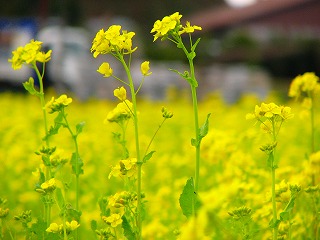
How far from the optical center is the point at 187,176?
14.0 ft

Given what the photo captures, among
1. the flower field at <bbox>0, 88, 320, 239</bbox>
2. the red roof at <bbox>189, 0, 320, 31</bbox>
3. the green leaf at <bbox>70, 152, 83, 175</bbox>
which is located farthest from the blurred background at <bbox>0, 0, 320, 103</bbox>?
the green leaf at <bbox>70, 152, 83, 175</bbox>

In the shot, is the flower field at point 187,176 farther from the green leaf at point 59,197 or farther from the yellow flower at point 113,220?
the yellow flower at point 113,220

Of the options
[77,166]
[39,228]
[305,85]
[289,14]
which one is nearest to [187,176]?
[305,85]

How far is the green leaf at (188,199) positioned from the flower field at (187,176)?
3.0 inches

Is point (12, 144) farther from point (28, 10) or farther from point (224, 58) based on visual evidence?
point (28, 10)

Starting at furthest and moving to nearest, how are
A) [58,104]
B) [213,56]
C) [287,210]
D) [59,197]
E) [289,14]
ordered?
[213,56] → [289,14] → [59,197] → [58,104] → [287,210]

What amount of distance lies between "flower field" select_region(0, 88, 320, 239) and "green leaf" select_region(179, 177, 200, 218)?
0.08 meters

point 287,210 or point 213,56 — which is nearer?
point 287,210

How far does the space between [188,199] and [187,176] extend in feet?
7.35

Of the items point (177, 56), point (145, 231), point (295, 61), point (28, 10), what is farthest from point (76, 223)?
point (177, 56)

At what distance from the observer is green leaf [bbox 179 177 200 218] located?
2031 millimetres

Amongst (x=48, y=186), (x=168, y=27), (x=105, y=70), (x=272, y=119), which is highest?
(x=168, y=27)

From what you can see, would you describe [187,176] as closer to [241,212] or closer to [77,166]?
[77,166]

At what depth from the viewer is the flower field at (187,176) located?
2.33 metres
